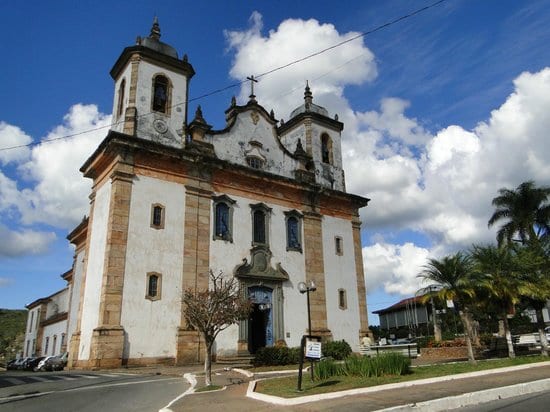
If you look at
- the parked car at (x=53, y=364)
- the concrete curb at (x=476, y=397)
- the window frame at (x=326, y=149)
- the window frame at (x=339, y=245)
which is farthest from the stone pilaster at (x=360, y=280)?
the concrete curb at (x=476, y=397)

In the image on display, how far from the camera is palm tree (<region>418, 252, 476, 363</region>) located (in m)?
18.0

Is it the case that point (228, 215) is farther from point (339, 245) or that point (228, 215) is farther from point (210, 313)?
point (210, 313)

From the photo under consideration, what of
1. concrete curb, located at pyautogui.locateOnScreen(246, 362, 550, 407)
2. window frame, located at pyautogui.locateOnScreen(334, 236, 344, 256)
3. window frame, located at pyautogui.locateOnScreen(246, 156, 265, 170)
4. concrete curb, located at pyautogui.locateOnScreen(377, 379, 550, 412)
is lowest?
concrete curb, located at pyautogui.locateOnScreen(377, 379, 550, 412)

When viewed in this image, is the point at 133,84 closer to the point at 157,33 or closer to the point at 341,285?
the point at 157,33

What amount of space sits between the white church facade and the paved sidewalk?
30.8 ft

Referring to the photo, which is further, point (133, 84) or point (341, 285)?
point (341, 285)

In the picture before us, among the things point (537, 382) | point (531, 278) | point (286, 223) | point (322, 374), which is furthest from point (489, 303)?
point (286, 223)

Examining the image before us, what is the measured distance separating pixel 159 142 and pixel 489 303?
56.5ft

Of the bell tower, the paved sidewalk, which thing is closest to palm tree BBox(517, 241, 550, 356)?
the paved sidewalk

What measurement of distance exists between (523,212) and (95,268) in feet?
102

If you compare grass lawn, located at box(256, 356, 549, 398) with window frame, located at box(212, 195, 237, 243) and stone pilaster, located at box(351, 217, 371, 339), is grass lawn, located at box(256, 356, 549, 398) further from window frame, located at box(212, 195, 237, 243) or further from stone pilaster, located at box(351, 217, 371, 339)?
stone pilaster, located at box(351, 217, 371, 339)

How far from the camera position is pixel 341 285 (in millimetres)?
29438

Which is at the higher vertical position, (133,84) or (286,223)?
(133,84)

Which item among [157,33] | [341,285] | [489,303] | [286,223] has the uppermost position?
[157,33]
